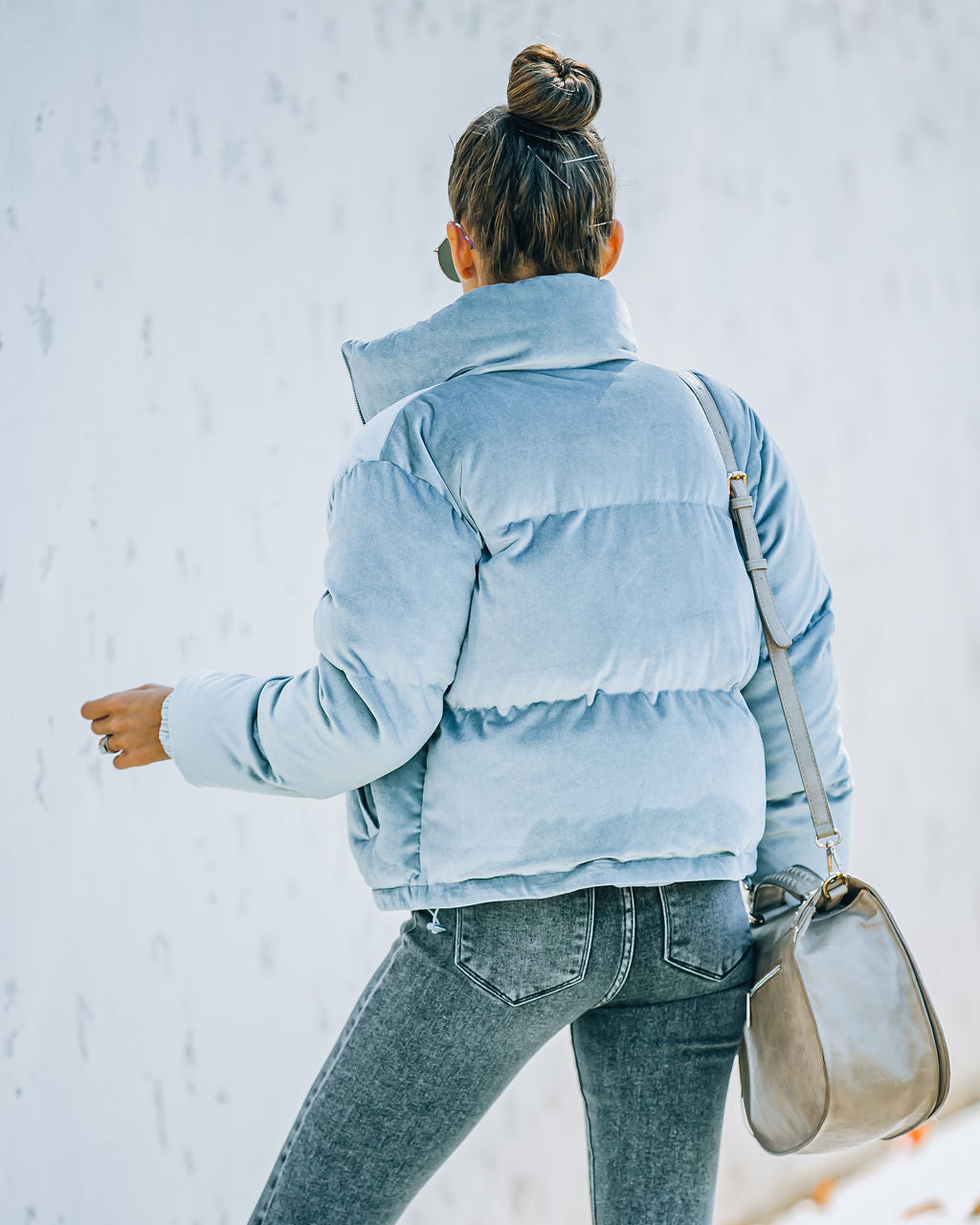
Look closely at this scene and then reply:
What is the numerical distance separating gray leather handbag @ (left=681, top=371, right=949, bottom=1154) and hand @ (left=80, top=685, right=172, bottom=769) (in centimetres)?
55

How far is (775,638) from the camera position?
1096 mm

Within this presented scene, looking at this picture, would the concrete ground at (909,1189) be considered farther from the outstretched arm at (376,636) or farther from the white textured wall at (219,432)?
the outstretched arm at (376,636)

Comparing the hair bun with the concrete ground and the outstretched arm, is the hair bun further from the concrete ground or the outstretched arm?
the concrete ground

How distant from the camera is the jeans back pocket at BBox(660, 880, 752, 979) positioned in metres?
1.01

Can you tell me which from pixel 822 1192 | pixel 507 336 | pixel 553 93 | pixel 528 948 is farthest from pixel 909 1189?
pixel 553 93

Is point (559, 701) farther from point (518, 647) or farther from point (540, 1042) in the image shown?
point (540, 1042)

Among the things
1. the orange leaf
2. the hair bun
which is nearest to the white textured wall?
the orange leaf

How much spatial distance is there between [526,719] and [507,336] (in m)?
0.32

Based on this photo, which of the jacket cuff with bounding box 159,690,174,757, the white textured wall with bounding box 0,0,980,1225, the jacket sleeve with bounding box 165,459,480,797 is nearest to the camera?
the jacket sleeve with bounding box 165,459,480,797

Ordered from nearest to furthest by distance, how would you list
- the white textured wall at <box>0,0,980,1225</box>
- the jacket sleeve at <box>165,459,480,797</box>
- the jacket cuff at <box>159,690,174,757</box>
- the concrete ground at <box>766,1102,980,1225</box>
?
the jacket sleeve at <box>165,459,480,797</box> < the jacket cuff at <box>159,690,174,757</box> < the white textured wall at <box>0,0,980,1225</box> < the concrete ground at <box>766,1102,980,1225</box>

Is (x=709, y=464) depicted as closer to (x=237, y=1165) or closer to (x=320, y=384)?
(x=320, y=384)

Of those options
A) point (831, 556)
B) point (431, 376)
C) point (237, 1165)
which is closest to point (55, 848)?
point (237, 1165)

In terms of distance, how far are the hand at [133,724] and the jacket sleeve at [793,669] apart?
525mm

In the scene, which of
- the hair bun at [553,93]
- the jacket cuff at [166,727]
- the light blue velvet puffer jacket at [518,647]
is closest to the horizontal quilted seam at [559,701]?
the light blue velvet puffer jacket at [518,647]
